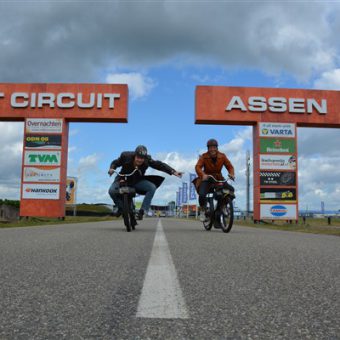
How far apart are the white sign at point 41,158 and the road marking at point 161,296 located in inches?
984

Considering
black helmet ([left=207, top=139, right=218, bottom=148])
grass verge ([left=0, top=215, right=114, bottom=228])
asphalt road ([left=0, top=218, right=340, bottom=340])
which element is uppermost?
black helmet ([left=207, top=139, right=218, bottom=148])

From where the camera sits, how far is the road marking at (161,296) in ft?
6.38

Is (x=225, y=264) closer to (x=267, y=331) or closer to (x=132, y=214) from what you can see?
(x=267, y=331)

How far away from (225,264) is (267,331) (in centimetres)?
217

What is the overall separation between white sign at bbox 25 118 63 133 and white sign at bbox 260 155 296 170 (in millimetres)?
13398

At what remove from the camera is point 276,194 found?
88.6ft

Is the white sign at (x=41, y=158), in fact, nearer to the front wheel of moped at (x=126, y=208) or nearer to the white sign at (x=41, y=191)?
the white sign at (x=41, y=191)

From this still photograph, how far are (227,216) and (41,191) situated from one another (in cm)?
2040

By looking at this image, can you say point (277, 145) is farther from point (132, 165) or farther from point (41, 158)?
point (132, 165)

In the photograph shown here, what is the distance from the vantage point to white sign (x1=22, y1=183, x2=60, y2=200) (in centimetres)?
2731

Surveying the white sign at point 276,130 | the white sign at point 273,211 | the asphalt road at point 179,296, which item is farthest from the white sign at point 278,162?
the asphalt road at point 179,296

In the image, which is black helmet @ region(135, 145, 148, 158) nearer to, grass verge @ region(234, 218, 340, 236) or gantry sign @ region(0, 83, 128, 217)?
grass verge @ region(234, 218, 340, 236)

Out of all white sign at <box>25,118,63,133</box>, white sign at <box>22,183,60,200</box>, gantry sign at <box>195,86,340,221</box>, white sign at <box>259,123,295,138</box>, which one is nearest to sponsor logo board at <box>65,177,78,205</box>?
white sign at <box>25,118,63,133</box>

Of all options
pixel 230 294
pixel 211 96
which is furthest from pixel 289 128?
pixel 230 294
